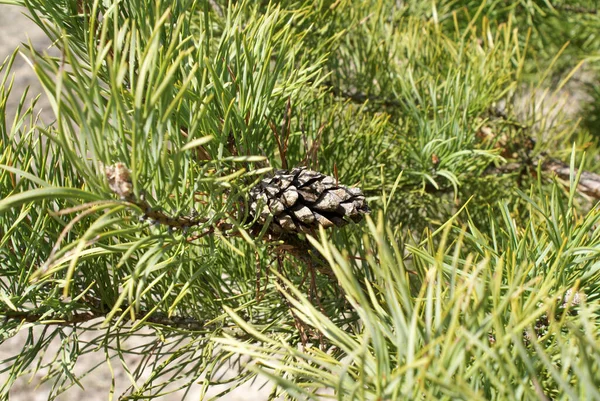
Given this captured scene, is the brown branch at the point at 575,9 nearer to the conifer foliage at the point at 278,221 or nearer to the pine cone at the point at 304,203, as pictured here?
the conifer foliage at the point at 278,221

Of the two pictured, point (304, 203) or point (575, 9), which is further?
point (575, 9)

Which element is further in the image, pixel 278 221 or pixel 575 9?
pixel 575 9

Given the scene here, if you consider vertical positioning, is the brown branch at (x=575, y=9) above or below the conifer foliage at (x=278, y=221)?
above

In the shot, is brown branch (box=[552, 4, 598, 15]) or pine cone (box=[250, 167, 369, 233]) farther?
brown branch (box=[552, 4, 598, 15])

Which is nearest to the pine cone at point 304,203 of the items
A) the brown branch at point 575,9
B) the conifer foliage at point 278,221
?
the conifer foliage at point 278,221

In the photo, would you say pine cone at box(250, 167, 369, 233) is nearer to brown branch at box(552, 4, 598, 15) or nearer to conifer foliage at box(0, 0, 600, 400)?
conifer foliage at box(0, 0, 600, 400)

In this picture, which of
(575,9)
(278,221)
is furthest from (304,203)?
(575,9)

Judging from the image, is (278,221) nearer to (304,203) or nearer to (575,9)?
(304,203)

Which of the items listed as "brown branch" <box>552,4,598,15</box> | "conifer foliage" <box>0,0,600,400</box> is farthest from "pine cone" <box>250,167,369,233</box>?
"brown branch" <box>552,4,598,15</box>
